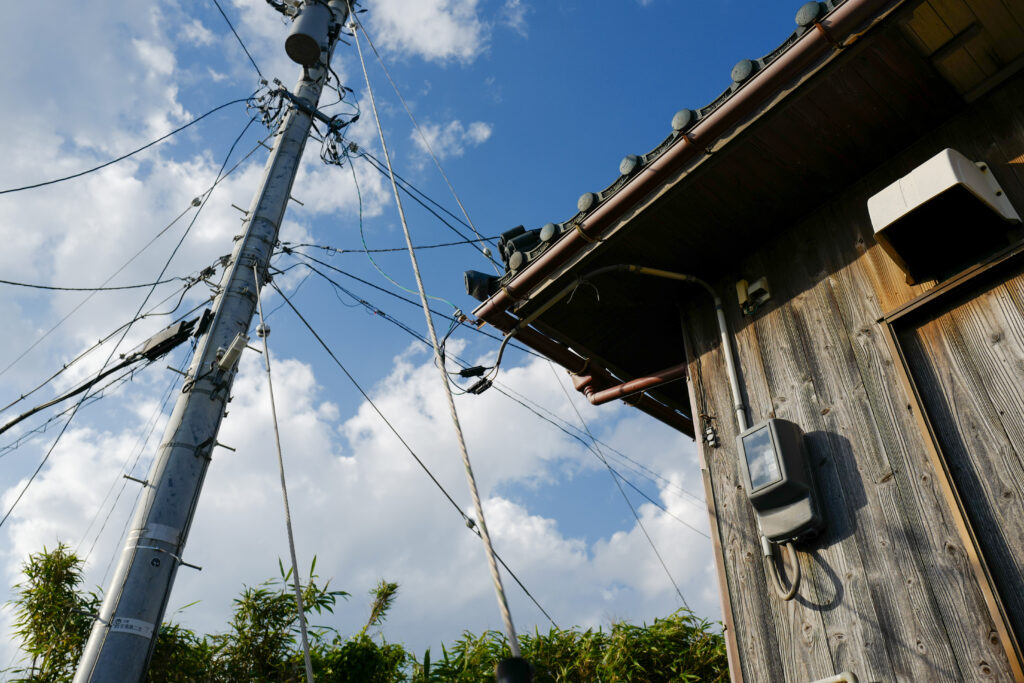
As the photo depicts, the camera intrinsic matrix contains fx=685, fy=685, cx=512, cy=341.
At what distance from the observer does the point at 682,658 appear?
748cm

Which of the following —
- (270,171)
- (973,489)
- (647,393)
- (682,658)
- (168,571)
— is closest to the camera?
(973,489)

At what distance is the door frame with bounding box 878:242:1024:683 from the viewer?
2.98 metres

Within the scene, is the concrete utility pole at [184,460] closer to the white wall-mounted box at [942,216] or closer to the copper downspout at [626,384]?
the copper downspout at [626,384]

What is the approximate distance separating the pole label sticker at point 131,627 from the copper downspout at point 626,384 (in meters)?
3.86

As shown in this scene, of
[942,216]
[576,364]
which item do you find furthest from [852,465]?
[576,364]

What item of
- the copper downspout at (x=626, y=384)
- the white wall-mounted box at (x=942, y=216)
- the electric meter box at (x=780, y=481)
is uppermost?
the copper downspout at (x=626, y=384)

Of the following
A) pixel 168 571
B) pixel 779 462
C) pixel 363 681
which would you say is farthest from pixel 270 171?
pixel 779 462

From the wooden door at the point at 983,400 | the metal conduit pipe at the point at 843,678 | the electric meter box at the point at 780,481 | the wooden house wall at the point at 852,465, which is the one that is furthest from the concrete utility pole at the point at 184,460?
the wooden door at the point at 983,400

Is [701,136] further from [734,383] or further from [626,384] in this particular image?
[626,384]

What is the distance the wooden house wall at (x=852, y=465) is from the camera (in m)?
3.23

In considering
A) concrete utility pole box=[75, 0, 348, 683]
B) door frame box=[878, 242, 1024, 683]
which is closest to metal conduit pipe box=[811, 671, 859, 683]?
door frame box=[878, 242, 1024, 683]

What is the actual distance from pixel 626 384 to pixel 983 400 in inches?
115

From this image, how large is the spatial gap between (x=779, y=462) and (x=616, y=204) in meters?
2.08

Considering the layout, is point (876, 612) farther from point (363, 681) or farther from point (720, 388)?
point (363, 681)
